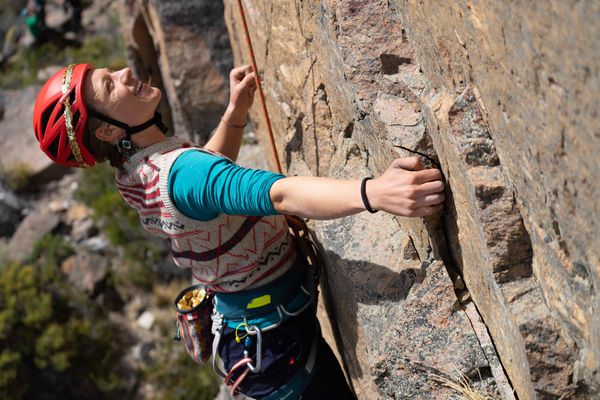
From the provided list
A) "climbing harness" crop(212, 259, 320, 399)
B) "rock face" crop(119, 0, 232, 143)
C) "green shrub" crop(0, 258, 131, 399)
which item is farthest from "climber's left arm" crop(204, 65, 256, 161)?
"green shrub" crop(0, 258, 131, 399)

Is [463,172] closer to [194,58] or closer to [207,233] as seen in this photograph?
[207,233]

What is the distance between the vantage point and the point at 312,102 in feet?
9.57

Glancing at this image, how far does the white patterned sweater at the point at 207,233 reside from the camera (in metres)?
2.32

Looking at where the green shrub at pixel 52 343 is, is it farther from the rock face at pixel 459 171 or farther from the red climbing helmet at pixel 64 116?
the red climbing helmet at pixel 64 116

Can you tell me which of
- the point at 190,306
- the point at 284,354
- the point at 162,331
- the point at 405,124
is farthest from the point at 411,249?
the point at 162,331

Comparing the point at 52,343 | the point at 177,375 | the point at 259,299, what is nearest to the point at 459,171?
the point at 259,299

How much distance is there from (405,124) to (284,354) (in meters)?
1.07

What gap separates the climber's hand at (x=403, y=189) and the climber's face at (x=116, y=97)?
3.17ft

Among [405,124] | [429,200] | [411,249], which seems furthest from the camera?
[411,249]

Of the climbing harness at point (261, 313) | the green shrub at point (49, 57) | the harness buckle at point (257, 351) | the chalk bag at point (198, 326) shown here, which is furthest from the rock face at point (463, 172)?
the green shrub at point (49, 57)

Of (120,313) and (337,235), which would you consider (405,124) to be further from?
(120,313)

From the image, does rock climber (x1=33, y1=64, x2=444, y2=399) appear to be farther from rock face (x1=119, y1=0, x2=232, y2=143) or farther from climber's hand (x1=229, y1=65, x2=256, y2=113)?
rock face (x1=119, y1=0, x2=232, y2=143)

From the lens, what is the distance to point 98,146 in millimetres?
2461

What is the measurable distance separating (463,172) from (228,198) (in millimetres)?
709
